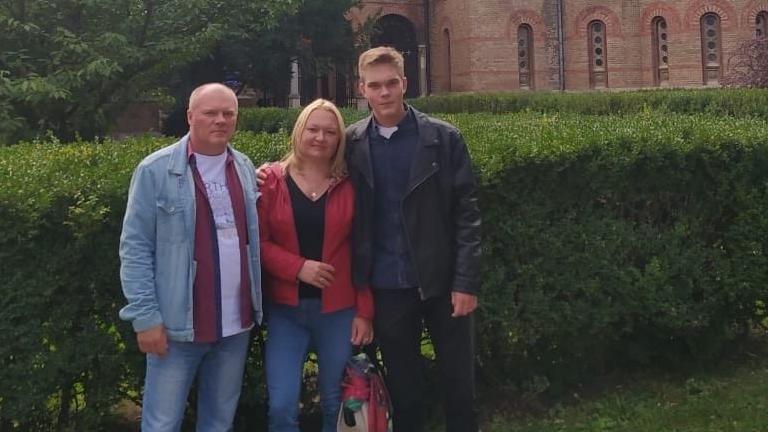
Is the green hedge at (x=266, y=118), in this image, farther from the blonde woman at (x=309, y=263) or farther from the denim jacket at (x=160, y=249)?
the denim jacket at (x=160, y=249)

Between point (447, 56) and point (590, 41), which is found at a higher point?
point (590, 41)

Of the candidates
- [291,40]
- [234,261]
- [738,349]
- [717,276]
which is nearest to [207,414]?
[234,261]

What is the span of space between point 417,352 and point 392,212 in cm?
73

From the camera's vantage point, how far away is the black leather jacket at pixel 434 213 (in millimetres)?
3764

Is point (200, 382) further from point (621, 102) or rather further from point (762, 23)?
Answer: point (762, 23)

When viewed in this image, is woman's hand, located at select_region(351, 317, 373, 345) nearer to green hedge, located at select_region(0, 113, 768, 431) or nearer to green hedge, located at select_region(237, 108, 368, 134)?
green hedge, located at select_region(0, 113, 768, 431)

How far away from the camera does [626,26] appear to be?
87.7ft

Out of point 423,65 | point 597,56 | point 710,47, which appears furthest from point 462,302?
point 710,47

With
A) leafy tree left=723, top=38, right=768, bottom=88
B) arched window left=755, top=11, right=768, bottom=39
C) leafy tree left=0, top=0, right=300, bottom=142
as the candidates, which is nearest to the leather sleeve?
leafy tree left=0, top=0, right=300, bottom=142

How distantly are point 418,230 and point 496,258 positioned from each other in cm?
112

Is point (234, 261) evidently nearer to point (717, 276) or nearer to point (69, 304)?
point (69, 304)

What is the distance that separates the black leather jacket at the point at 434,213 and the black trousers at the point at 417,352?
144 mm

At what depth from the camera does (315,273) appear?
370cm

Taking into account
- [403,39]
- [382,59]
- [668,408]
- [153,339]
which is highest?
[403,39]
